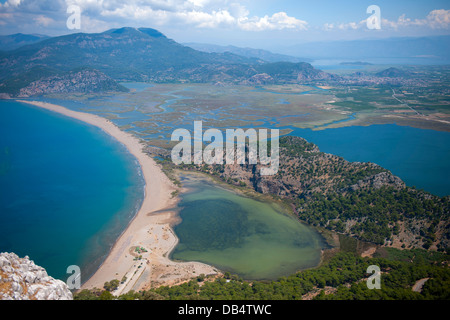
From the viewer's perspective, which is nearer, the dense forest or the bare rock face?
the bare rock face

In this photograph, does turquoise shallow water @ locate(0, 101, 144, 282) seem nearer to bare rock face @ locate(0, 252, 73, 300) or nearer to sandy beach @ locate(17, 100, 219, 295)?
sandy beach @ locate(17, 100, 219, 295)

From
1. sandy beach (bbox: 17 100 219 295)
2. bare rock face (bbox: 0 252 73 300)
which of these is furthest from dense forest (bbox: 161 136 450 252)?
bare rock face (bbox: 0 252 73 300)

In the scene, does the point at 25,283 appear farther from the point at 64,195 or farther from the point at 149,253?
the point at 64,195
